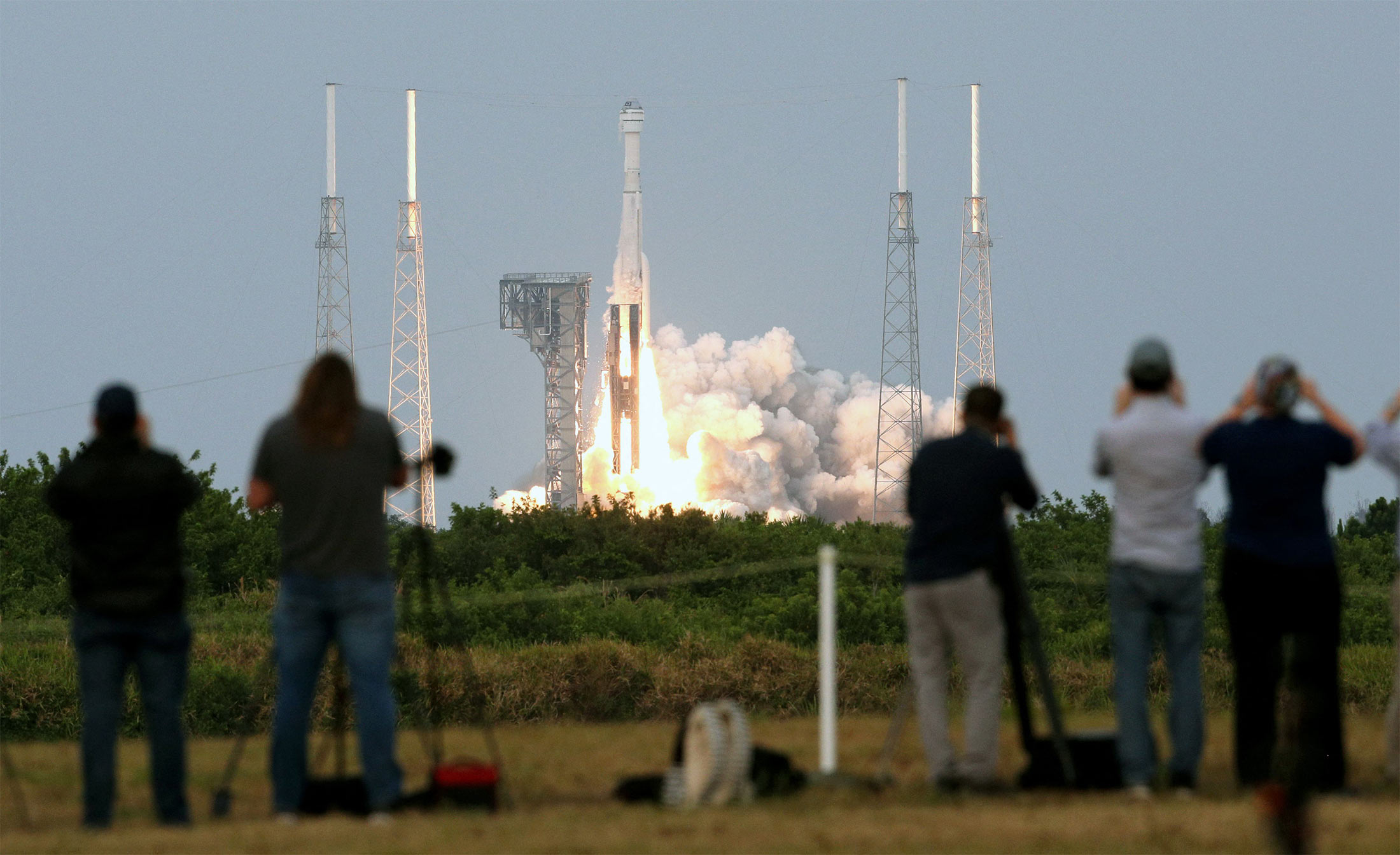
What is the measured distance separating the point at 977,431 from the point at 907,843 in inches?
74.4

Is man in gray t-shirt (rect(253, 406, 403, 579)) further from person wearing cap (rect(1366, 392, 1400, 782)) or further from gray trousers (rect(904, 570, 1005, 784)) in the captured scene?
person wearing cap (rect(1366, 392, 1400, 782))

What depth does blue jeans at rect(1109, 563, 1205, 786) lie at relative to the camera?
7.53m

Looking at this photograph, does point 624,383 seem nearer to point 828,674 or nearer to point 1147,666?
point 828,674

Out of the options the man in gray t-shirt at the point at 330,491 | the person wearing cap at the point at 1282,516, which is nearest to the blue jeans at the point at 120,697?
the man in gray t-shirt at the point at 330,491

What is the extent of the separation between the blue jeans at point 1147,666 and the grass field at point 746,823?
178mm

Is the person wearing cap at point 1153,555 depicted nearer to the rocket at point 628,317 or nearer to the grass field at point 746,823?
the grass field at point 746,823

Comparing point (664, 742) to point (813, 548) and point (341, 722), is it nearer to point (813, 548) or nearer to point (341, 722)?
point (341, 722)

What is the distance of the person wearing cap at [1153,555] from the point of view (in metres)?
7.49

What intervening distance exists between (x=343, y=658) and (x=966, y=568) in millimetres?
2500

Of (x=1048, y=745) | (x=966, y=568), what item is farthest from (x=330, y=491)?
(x=1048, y=745)

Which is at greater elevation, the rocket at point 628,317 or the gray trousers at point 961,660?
the rocket at point 628,317

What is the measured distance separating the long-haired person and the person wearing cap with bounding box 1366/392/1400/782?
13.0 ft

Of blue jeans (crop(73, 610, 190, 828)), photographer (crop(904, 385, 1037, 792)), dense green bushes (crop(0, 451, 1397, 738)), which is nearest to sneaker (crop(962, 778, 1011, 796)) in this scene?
photographer (crop(904, 385, 1037, 792))

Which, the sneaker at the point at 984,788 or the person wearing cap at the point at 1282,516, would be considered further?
the sneaker at the point at 984,788
